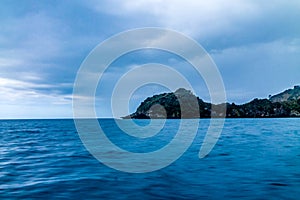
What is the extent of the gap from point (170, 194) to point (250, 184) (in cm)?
340

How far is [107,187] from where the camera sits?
378 inches

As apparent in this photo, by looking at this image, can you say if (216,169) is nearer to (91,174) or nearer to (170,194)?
(170,194)

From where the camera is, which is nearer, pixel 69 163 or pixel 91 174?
pixel 91 174

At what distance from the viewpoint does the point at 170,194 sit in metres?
8.77

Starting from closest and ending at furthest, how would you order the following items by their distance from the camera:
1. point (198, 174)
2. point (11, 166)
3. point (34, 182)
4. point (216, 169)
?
point (34, 182) → point (198, 174) → point (216, 169) → point (11, 166)

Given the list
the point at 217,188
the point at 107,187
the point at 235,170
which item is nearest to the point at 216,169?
A: the point at 235,170

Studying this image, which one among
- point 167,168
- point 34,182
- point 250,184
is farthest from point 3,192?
point 250,184

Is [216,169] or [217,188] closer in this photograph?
[217,188]

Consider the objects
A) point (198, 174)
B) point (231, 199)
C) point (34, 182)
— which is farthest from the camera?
point (198, 174)

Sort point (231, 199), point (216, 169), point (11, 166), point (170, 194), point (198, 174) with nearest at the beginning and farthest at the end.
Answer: point (231, 199), point (170, 194), point (198, 174), point (216, 169), point (11, 166)

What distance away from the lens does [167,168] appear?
13.3 m

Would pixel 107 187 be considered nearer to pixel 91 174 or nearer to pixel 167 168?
pixel 91 174

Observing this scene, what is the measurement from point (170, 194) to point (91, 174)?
457 centimetres

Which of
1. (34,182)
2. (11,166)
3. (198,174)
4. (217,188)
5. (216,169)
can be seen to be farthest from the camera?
(11,166)
